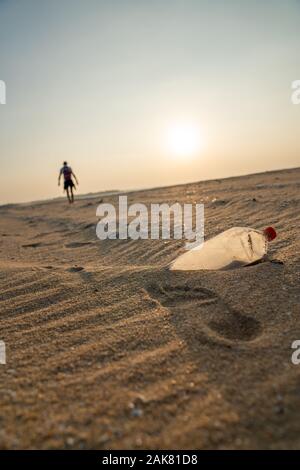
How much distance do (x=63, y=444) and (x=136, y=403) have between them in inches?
12.2

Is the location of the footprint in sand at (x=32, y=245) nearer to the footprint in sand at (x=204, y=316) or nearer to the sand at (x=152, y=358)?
the sand at (x=152, y=358)

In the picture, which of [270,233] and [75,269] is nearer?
[270,233]

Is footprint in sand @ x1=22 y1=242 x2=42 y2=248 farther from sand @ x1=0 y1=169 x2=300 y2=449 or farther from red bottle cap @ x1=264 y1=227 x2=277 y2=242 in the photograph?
red bottle cap @ x1=264 y1=227 x2=277 y2=242

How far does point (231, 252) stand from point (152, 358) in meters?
1.53

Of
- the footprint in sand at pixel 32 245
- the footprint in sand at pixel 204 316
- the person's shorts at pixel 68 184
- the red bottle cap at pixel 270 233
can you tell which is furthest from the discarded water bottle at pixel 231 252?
the person's shorts at pixel 68 184

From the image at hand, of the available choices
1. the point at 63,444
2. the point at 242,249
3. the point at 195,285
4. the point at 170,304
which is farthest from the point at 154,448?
the point at 242,249

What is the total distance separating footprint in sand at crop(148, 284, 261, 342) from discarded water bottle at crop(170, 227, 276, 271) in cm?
46

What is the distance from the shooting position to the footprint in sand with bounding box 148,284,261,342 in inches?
72.5

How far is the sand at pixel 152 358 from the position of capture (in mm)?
1277

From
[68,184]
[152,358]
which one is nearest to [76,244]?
[152,358]

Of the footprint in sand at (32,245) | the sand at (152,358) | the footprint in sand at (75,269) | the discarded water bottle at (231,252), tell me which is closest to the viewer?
the sand at (152,358)

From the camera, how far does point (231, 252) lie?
117 inches

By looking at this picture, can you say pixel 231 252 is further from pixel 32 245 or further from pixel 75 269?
pixel 32 245

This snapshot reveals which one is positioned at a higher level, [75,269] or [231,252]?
[231,252]
